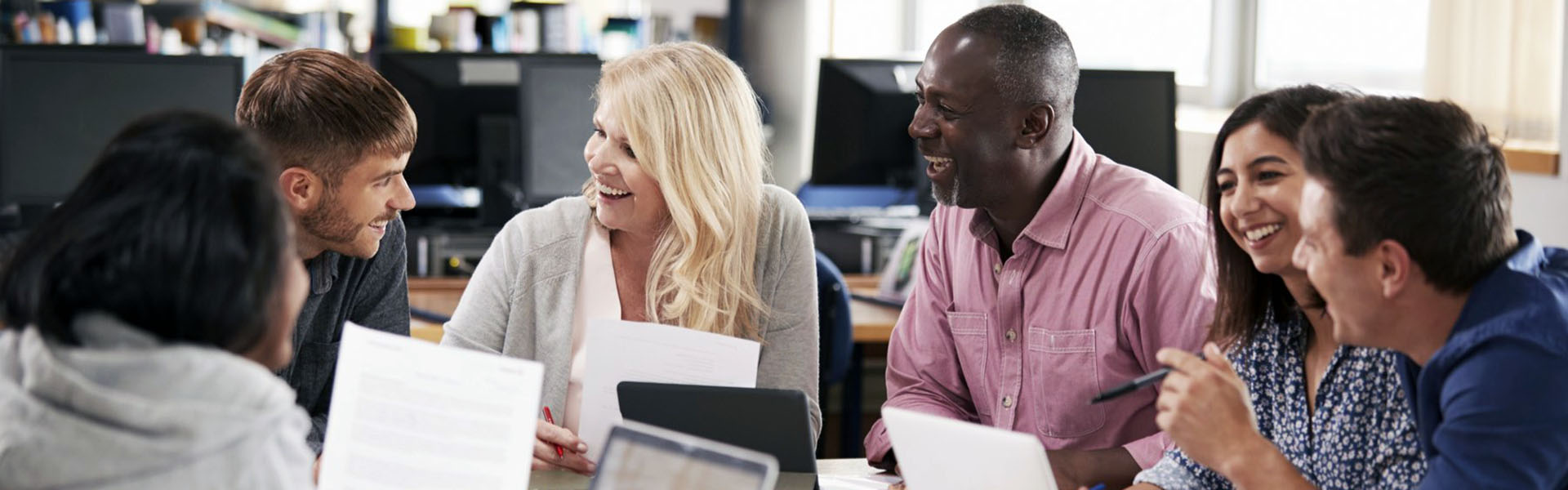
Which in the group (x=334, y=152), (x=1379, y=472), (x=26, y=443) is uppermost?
(x=334, y=152)

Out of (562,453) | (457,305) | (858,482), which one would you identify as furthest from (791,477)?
(457,305)

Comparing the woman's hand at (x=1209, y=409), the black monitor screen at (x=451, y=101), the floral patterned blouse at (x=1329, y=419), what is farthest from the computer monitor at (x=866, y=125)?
the woman's hand at (x=1209, y=409)

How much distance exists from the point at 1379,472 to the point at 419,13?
583cm

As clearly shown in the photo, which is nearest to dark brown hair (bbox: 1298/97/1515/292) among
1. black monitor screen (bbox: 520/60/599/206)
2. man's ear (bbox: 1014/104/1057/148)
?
man's ear (bbox: 1014/104/1057/148)

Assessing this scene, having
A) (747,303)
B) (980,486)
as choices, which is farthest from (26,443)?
(747,303)

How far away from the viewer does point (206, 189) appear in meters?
1.00

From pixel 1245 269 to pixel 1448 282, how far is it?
12.1 inches

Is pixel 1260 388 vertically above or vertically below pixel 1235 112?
below

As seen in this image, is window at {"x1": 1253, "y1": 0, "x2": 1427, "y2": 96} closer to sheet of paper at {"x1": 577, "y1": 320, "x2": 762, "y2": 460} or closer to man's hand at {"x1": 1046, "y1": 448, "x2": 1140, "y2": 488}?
man's hand at {"x1": 1046, "y1": 448, "x2": 1140, "y2": 488}

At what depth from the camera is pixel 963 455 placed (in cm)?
132

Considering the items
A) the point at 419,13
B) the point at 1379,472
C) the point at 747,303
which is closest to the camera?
the point at 1379,472

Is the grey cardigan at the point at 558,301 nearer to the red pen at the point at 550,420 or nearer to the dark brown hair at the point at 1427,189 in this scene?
the red pen at the point at 550,420

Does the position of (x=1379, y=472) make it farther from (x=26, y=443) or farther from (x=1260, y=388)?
(x=26, y=443)

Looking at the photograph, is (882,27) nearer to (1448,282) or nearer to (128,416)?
(1448,282)
